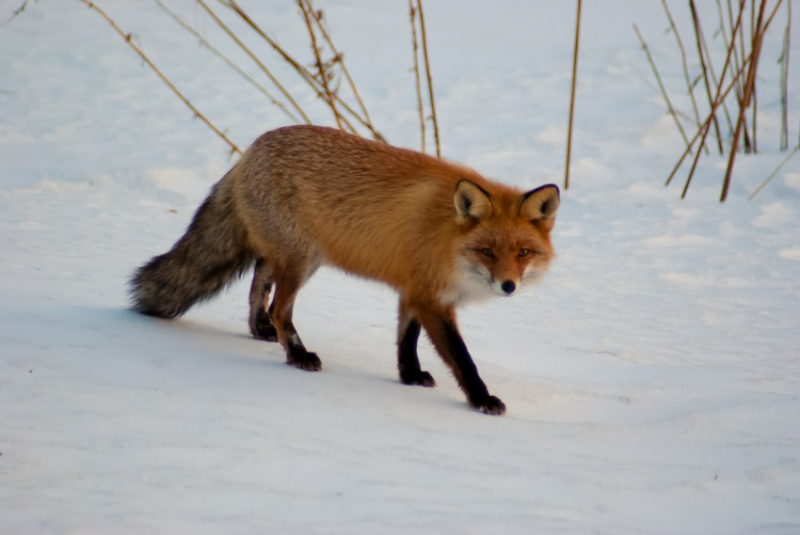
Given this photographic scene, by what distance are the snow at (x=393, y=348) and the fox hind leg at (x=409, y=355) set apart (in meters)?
0.09

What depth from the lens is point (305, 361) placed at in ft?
12.4

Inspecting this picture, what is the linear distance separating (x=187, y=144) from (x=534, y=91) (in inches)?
148

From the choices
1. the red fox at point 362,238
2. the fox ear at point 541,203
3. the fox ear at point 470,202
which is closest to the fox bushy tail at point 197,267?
the red fox at point 362,238

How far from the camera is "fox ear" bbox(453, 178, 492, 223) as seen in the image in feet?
11.4

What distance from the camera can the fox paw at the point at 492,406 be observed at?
3.45 metres

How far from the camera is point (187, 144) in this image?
845 centimetres

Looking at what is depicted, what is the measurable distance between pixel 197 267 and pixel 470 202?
54.7 inches

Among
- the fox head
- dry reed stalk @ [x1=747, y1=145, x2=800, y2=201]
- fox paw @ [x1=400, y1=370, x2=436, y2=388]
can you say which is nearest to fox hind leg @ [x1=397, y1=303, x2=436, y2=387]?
fox paw @ [x1=400, y1=370, x2=436, y2=388]

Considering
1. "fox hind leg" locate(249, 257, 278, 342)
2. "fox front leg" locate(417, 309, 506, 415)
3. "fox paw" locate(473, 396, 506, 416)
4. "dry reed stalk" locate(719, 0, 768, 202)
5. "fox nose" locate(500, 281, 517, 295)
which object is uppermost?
"dry reed stalk" locate(719, 0, 768, 202)

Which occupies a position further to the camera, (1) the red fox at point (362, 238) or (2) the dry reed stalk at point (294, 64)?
(2) the dry reed stalk at point (294, 64)

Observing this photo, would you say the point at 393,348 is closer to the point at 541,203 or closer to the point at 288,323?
the point at 288,323

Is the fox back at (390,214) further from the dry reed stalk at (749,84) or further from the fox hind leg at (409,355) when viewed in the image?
the dry reed stalk at (749,84)

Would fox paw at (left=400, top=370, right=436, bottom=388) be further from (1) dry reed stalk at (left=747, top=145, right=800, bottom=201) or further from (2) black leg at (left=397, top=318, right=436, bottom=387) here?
(1) dry reed stalk at (left=747, top=145, right=800, bottom=201)

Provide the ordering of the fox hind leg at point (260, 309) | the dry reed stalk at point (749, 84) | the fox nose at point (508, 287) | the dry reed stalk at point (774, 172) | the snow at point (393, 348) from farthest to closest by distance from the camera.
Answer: the dry reed stalk at point (774, 172) → the dry reed stalk at point (749, 84) → the fox hind leg at point (260, 309) → the fox nose at point (508, 287) → the snow at point (393, 348)
